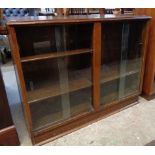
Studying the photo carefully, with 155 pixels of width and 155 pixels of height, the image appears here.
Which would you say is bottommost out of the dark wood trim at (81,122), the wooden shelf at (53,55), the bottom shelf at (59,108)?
the dark wood trim at (81,122)

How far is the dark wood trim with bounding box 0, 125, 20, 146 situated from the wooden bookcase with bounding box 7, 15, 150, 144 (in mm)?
139

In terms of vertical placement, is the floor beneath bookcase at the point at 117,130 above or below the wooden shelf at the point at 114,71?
below

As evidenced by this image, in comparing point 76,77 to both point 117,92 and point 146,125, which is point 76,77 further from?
point 146,125

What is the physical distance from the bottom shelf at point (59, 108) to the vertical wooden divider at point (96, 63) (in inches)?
2.8

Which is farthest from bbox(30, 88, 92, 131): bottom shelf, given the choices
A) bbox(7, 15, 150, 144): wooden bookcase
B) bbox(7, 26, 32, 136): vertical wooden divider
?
bbox(7, 26, 32, 136): vertical wooden divider

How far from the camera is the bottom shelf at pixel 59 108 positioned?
142 cm

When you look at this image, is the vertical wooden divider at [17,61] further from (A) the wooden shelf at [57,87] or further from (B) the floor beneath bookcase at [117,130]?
(B) the floor beneath bookcase at [117,130]

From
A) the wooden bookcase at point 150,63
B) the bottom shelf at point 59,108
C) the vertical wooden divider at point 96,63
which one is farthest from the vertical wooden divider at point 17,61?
the wooden bookcase at point 150,63

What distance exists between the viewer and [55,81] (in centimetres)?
147

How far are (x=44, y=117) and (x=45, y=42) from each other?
611mm

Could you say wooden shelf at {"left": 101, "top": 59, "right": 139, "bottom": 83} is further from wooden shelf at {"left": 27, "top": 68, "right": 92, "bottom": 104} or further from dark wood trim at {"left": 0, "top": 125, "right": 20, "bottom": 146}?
dark wood trim at {"left": 0, "top": 125, "right": 20, "bottom": 146}

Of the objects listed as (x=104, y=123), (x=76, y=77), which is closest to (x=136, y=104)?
(x=104, y=123)

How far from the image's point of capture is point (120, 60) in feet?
5.55
